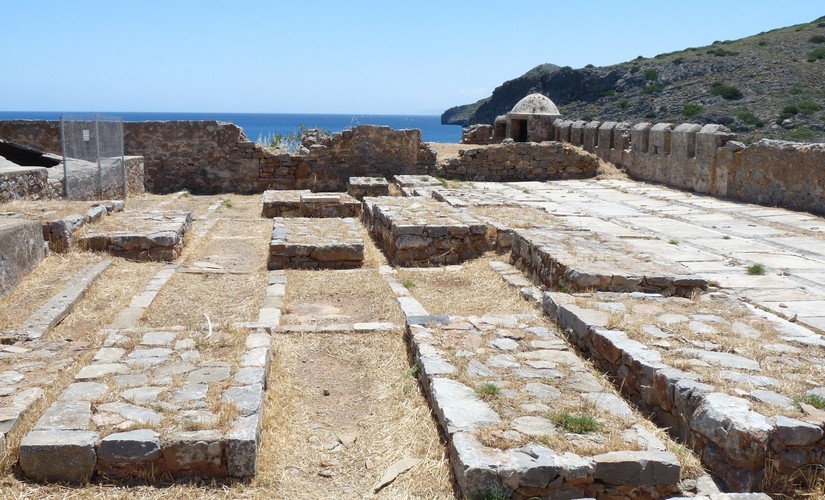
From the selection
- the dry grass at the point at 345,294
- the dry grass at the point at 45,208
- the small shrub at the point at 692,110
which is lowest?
the dry grass at the point at 345,294

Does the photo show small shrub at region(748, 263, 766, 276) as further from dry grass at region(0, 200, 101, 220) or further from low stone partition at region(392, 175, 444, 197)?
dry grass at region(0, 200, 101, 220)

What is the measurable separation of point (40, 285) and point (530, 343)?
496 cm

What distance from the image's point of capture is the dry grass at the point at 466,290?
689cm

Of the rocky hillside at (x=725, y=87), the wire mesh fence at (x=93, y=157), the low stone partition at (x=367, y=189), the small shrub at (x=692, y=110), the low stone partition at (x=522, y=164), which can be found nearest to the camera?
the wire mesh fence at (x=93, y=157)

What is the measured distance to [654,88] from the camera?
191 feet

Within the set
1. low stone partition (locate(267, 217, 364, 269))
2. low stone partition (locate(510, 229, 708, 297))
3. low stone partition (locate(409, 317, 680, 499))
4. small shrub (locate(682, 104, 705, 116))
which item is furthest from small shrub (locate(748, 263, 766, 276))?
small shrub (locate(682, 104, 705, 116))

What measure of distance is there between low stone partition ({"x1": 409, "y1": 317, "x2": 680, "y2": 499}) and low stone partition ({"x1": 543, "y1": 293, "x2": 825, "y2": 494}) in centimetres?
23

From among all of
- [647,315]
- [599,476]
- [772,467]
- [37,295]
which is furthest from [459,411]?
[37,295]

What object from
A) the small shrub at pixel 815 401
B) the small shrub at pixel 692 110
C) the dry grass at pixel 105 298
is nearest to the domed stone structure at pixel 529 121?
the dry grass at pixel 105 298

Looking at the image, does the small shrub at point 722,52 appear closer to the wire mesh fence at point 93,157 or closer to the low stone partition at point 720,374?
the wire mesh fence at point 93,157

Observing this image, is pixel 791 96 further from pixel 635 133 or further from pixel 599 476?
pixel 599 476

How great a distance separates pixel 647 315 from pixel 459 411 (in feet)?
6.83

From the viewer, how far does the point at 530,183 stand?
58.3 ft

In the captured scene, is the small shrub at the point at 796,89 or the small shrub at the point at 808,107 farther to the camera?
the small shrub at the point at 796,89
